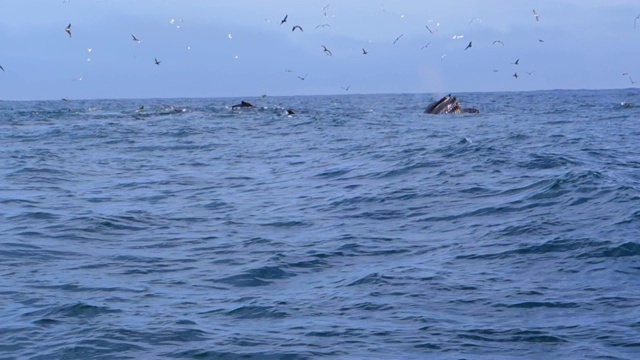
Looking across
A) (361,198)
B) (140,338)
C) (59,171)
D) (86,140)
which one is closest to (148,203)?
(361,198)

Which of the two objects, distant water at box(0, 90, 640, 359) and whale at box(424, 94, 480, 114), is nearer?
distant water at box(0, 90, 640, 359)

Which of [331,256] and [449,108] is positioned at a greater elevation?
[449,108]

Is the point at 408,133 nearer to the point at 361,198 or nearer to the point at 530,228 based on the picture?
the point at 361,198

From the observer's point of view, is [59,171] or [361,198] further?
[59,171]

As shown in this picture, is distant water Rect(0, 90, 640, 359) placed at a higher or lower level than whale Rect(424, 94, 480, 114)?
lower

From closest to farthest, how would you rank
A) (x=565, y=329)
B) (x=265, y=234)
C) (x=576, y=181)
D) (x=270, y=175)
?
(x=565, y=329), (x=265, y=234), (x=576, y=181), (x=270, y=175)

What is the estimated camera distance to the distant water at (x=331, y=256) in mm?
10062

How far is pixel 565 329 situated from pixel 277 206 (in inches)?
392

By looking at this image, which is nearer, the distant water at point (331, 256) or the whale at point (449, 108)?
the distant water at point (331, 256)

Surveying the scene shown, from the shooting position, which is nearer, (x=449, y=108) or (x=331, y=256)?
(x=331, y=256)

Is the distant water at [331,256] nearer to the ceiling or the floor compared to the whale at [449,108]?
nearer to the floor

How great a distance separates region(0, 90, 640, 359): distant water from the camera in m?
10.1

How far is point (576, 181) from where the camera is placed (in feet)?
63.0

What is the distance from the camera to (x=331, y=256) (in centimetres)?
1418
